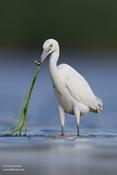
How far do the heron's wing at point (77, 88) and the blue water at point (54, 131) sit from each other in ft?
1.24

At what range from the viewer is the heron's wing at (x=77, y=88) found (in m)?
14.5

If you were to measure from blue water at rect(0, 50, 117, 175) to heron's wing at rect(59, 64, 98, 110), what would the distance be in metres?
0.38

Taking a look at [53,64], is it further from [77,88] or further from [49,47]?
[77,88]

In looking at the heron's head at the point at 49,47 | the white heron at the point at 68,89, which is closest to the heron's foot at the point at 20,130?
the white heron at the point at 68,89

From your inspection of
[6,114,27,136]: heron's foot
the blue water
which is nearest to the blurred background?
the blue water

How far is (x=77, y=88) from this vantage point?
14.5 m

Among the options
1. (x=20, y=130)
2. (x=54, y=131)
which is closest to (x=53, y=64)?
(x=54, y=131)

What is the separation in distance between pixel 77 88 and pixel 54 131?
0.67m

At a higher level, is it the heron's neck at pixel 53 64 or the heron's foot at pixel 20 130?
the heron's neck at pixel 53 64

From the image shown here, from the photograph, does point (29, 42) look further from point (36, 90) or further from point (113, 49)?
point (36, 90)

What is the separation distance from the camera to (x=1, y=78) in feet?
72.2

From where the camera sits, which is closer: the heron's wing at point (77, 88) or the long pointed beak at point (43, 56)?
the long pointed beak at point (43, 56)

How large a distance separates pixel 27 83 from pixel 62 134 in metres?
6.66

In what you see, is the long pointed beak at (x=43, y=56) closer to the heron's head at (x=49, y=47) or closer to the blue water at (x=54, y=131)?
the heron's head at (x=49, y=47)
